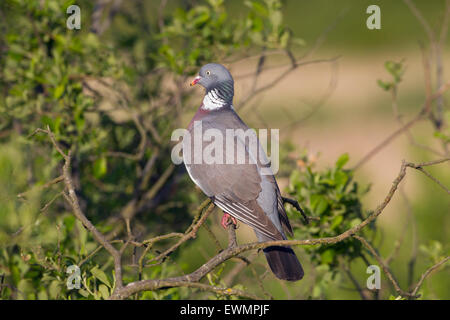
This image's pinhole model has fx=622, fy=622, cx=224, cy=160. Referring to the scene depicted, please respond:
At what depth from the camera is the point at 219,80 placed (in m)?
3.77

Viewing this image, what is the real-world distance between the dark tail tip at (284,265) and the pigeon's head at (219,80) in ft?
3.70

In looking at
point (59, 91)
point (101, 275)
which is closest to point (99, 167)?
point (59, 91)

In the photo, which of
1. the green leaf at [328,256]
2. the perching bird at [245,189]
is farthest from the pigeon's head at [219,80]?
the green leaf at [328,256]

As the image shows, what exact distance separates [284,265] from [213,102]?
1192mm

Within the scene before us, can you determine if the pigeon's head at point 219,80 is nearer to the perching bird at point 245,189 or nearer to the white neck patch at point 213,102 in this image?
the white neck patch at point 213,102

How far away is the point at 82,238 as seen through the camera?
10.5 ft

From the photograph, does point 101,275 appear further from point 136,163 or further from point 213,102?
point 136,163

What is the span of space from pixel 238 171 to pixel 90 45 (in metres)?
1.56

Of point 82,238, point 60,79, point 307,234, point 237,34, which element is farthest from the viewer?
point 237,34

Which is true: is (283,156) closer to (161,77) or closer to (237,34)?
(237,34)

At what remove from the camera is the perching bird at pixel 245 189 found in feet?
10.0

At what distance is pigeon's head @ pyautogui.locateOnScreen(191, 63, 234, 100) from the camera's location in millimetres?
3762

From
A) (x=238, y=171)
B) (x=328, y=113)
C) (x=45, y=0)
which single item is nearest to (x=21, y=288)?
(x=238, y=171)

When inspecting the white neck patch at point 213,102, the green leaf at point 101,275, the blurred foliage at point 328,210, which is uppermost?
the white neck patch at point 213,102
